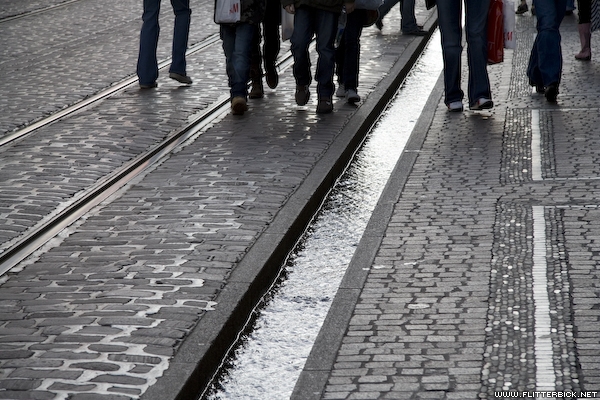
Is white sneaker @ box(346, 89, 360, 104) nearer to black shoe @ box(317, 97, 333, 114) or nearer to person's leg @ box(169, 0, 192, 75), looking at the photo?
black shoe @ box(317, 97, 333, 114)

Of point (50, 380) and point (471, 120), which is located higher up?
A: point (50, 380)

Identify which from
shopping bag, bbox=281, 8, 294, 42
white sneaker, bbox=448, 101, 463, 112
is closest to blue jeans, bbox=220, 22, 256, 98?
shopping bag, bbox=281, 8, 294, 42

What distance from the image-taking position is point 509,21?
380 inches

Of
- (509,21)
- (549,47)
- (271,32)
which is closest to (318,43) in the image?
(271,32)

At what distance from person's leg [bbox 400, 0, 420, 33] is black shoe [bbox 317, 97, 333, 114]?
5.51 metres

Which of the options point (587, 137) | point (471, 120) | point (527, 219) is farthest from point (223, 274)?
point (471, 120)

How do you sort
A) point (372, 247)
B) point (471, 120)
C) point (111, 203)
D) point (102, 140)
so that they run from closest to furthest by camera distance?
point (372, 247) < point (111, 203) < point (102, 140) < point (471, 120)

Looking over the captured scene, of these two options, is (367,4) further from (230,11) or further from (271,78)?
(271,78)

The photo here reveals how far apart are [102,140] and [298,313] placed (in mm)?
3939

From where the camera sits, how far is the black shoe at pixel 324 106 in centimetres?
947

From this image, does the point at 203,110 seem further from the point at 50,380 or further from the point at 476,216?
the point at 50,380

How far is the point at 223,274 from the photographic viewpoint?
5.28m

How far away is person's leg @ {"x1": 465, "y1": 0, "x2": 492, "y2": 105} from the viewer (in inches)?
376

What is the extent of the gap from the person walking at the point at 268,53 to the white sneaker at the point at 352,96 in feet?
2.97
